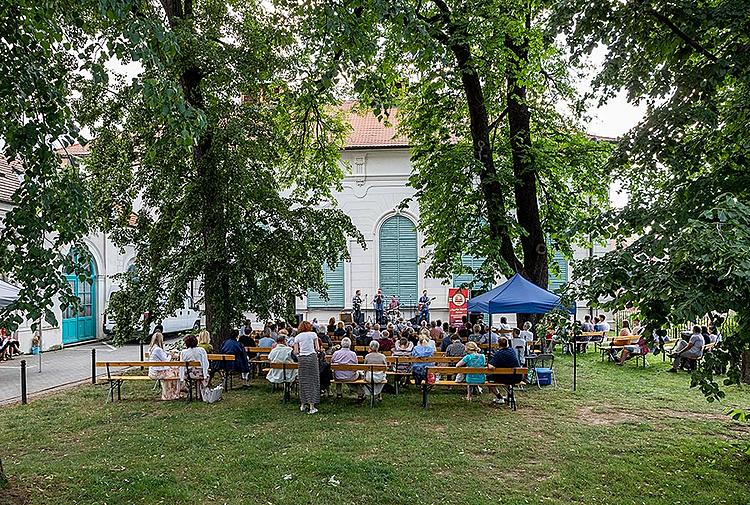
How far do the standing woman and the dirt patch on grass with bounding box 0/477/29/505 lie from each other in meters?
4.79

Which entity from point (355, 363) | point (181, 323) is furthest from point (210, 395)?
point (181, 323)

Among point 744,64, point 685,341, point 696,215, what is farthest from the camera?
point 685,341

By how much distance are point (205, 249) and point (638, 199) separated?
8.82 meters

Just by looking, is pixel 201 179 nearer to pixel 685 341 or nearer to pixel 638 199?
pixel 638 199

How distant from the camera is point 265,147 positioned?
13.6 meters

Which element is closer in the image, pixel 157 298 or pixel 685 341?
pixel 157 298

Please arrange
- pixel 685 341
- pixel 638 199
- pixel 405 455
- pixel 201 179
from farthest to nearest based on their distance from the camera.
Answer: pixel 685 341, pixel 201 179, pixel 405 455, pixel 638 199

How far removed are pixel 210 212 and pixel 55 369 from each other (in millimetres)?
8356

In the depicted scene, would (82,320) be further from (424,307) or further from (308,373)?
(308,373)

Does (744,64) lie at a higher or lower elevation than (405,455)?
higher

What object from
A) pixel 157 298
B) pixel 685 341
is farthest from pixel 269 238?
pixel 685 341

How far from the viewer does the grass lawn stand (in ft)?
22.5

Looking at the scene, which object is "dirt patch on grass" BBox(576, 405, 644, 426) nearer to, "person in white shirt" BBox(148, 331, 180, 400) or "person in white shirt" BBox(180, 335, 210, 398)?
"person in white shirt" BBox(180, 335, 210, 398)

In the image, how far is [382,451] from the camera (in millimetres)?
8383
